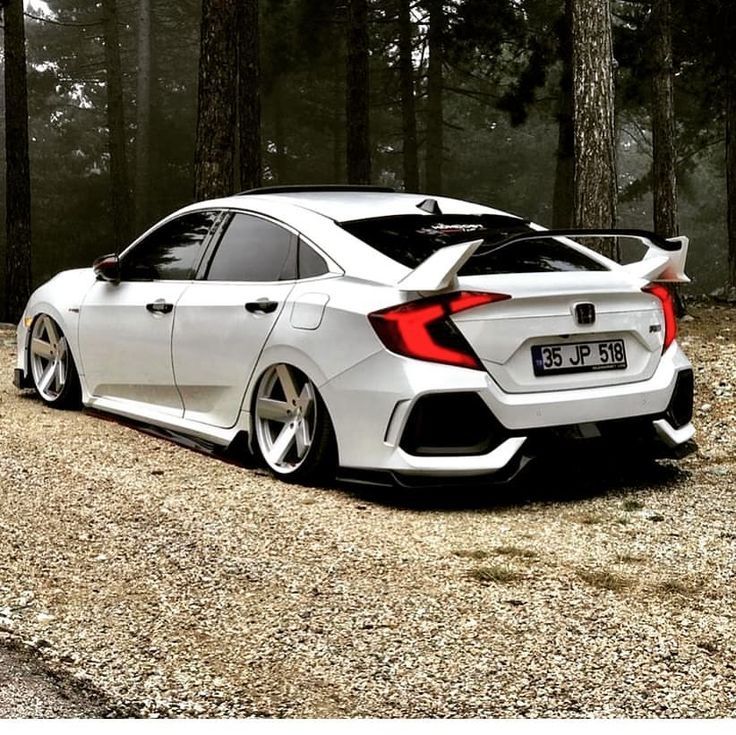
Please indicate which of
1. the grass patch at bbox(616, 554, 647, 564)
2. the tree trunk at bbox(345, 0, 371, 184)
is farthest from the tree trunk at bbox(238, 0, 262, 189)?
the grass patch at bbox(616, 554, 647, 564)

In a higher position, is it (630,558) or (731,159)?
(731,159)

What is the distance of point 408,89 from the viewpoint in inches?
1133

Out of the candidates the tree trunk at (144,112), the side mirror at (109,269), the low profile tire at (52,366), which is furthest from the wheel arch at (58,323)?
the tree trunk at (144,112)

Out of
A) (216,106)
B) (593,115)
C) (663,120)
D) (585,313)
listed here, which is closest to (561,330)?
(585,313)

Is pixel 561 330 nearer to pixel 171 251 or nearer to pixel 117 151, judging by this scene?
pixel 171 251

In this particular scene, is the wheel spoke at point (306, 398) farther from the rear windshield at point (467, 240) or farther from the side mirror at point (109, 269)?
the side mirror at point (109, 269)

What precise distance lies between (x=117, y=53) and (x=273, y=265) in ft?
82.7

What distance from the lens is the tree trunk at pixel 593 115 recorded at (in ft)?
33.8

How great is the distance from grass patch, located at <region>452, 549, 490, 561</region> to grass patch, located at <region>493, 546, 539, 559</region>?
0.07m

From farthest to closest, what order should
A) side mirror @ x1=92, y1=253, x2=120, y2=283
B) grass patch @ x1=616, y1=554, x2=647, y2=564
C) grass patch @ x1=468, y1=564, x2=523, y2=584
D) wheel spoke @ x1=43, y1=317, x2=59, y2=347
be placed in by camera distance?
wheel spoke @ x1=43, y1=317, x2=59, y2=347
side mirror @ x1=92, y1=253, x2=120, y2=283
grass patch @ x1=616, y1=554, x2=647, y2=564
grass patch @ x1=468, y1=564, x2=523, y2=584

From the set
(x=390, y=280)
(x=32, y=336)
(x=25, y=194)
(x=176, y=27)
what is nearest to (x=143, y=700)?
(x=390, y=280)

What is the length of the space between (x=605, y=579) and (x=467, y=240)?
207 cm

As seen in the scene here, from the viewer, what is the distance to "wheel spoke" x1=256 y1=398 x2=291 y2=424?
19.1 feet

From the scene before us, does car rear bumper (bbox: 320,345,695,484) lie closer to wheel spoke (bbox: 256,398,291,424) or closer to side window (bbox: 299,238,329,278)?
wheel spoke (bbox: 256,398,291,424)
